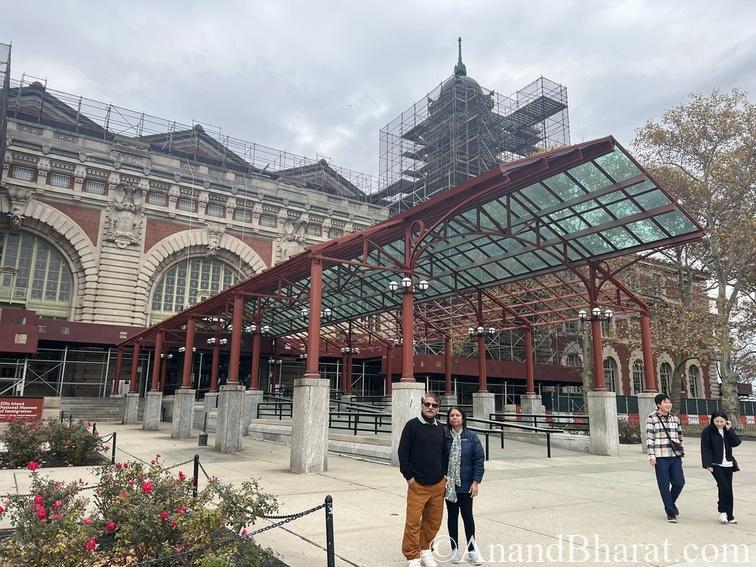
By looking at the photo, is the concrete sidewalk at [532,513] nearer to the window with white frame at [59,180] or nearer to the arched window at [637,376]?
the window with white frame at [59,180]

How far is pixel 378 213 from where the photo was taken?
52.6 metres

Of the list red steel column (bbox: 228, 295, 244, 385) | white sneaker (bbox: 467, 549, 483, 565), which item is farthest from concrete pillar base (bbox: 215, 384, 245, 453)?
white sneaker (bbox: 467, 549, 483, 565)

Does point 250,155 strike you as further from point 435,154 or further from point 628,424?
point 628,424

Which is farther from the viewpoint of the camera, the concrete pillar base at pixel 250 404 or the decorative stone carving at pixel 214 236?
the decorative stone carving at pixel 214 236

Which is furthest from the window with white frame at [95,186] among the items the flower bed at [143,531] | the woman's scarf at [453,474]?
the woman's scarf at [453,474]

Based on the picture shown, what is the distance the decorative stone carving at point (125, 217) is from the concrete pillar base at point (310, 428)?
31.1 meters

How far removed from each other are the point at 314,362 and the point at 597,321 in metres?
11.4

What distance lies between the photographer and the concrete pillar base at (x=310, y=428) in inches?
514

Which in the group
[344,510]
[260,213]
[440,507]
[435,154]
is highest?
[435,154]

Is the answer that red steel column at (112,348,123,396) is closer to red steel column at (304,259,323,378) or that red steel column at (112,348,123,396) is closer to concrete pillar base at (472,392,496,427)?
concrete pillar base at (472,392,496,427)

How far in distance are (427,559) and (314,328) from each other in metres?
9.01

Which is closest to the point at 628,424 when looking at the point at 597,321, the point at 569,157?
the point at 597,321

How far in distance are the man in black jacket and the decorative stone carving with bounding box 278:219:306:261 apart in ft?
135

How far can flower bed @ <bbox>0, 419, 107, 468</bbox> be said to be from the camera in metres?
13.3
